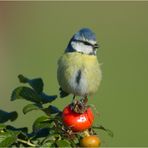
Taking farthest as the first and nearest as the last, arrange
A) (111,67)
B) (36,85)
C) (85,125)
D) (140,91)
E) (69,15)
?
(69,15), (111,67), (140,91), (36,85), (85,125)

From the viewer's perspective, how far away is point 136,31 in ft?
51.1

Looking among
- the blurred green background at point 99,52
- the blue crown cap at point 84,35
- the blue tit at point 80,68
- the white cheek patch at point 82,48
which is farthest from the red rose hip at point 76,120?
the blurred green background at point 99,52

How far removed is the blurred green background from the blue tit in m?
3.92

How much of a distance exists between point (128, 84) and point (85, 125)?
8.72 metres

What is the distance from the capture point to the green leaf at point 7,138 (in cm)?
353

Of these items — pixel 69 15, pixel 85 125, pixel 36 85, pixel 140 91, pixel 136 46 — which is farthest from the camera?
pixel 69 15

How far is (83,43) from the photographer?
16.4 ft

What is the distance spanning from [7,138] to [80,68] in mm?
1420

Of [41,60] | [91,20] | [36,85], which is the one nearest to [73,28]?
[91,20]

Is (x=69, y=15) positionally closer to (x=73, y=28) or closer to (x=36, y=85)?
(x=73, y=28)

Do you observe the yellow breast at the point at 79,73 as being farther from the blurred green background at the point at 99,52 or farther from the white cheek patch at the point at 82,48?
the blurred green background at the point at 99,52

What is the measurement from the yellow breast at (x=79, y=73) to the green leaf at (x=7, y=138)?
88 centimetres

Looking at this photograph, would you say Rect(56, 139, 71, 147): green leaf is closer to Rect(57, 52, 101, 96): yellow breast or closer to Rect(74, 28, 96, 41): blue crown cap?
Rect(57, 52, 101, 96): yellow breast

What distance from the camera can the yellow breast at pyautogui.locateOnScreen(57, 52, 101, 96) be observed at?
14.7 feet
